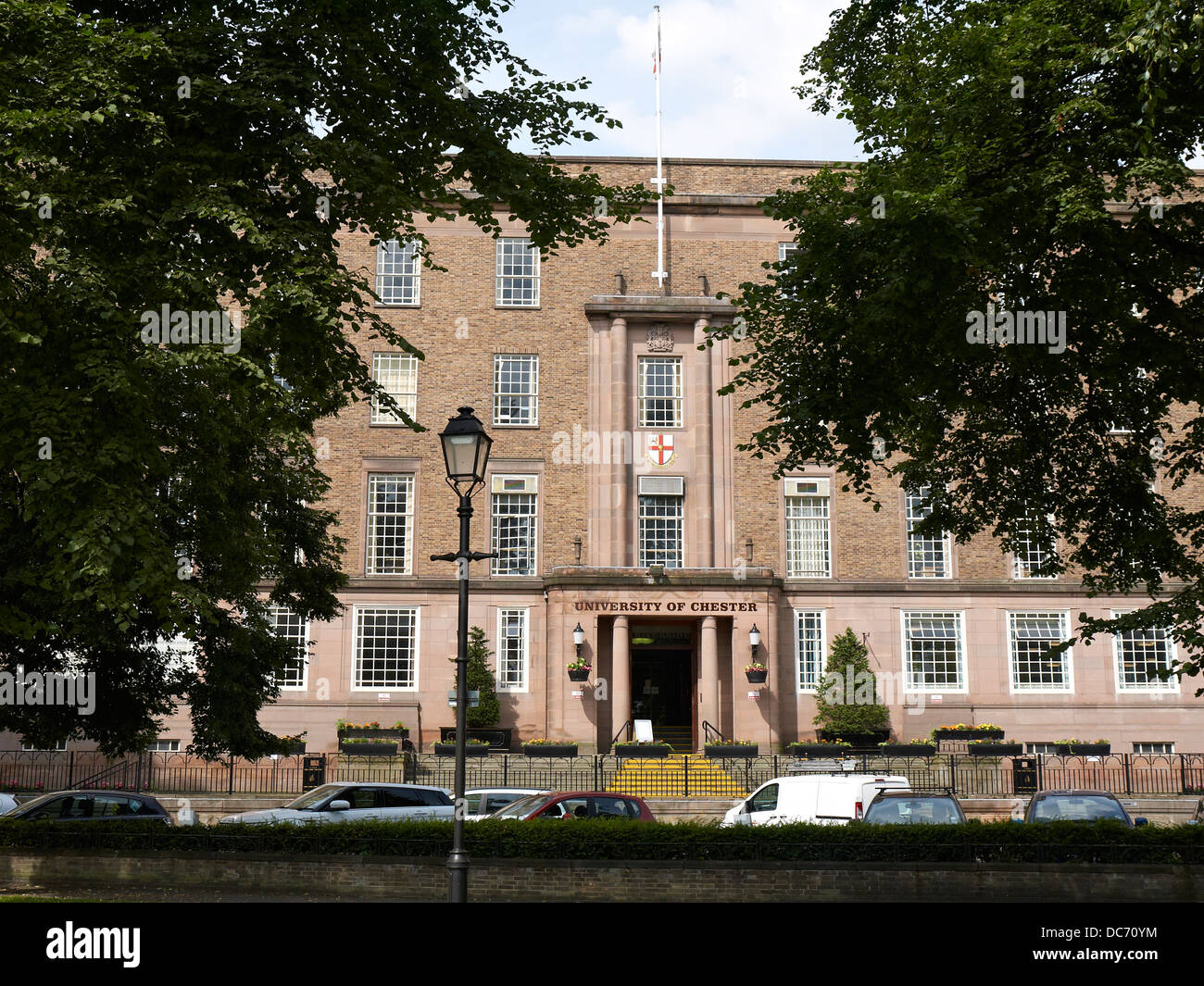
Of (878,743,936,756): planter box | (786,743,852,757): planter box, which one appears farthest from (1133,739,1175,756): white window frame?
(786,743,852,757): planter box

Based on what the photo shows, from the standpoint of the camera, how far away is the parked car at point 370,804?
2286 centimetres

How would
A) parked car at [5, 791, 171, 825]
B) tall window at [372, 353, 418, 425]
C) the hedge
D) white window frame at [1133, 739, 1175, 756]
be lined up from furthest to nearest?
tall window at [372, 353, 418, 425] < white window frame at [1133, 739, 1175, 756] < parked car at [5, 791, 171, 825] < the hedge

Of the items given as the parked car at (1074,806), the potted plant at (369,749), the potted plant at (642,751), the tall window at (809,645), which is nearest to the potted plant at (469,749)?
the potted plant at (369,749)

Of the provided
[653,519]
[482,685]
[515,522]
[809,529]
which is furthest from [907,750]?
[515,522]

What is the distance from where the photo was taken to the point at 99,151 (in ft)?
44.2

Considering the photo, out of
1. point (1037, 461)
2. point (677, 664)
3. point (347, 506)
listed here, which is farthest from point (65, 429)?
point (677, 664)

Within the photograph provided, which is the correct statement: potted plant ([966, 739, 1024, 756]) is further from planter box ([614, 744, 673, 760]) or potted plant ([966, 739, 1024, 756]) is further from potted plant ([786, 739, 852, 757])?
planter box ([614, 744, 673, 760])

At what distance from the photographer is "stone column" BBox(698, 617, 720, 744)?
38312 mm

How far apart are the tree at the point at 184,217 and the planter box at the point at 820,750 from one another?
22638 millimetres

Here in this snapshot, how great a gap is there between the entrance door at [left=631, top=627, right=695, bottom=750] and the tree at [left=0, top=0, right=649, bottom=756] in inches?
967

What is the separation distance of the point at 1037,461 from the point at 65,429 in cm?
1419

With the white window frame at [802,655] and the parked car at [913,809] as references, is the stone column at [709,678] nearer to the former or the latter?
the white window frame at [802,655]

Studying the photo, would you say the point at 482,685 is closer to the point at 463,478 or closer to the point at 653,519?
the point at 653,519
